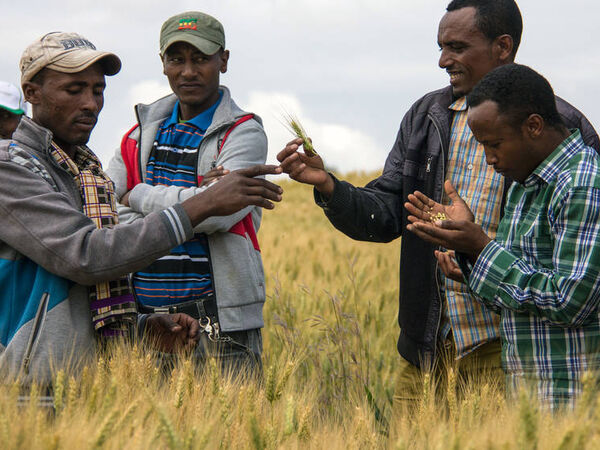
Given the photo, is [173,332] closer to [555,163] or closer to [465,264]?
[465,264]

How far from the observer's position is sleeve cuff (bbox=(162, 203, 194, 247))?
9.41ft

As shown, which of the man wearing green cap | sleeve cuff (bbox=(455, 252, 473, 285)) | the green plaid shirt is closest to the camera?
→ the green plaid shirt

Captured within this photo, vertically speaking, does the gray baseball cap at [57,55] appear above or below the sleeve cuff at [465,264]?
above

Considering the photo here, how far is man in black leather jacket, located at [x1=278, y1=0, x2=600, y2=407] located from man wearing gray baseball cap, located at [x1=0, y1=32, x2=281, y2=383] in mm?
552

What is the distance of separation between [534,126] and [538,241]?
41cm

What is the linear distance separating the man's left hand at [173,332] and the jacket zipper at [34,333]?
2.10 ft

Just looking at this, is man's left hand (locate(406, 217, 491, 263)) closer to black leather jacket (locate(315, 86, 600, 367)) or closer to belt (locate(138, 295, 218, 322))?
black leather jacket (locate(315, 86, 600, 367))

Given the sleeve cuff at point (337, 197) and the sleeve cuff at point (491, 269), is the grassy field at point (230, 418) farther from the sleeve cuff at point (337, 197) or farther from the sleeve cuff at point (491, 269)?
the sleeve cuff at point (337, 197)

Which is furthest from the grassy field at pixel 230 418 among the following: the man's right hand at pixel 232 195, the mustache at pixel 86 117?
the mustache at pixel 86 117

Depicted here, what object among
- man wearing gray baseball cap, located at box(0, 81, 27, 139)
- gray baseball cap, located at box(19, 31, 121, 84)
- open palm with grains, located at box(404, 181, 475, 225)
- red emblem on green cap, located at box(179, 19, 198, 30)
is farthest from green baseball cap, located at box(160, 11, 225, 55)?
open palm with grains, located at box(404, 181, 475, 225)

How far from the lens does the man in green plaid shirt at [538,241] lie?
262cm

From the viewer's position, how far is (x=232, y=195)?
2990 mm

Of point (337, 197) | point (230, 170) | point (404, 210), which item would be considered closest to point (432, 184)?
point (404, 210)

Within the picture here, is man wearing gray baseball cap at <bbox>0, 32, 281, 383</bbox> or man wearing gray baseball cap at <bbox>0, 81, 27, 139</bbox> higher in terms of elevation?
man wearing gray baseball cap at <bbox>0, 81, 27, 139</bbox>
